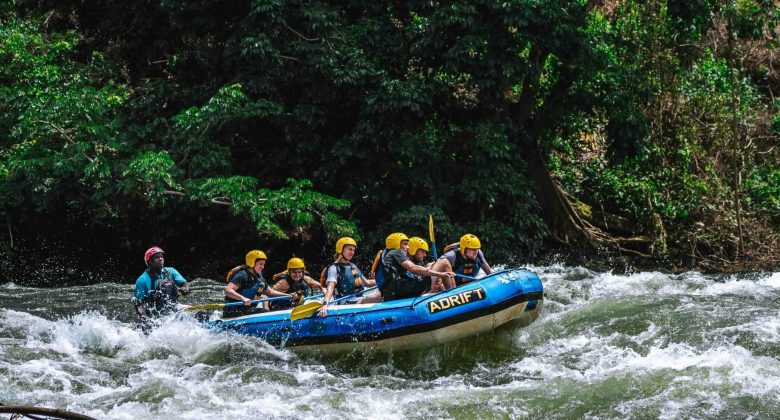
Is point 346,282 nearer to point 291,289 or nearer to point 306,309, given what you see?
point 291,289

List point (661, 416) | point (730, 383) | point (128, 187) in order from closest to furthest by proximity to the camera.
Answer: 1. point (661, 416)
2. point (730, 383)
3. point (128, 187)

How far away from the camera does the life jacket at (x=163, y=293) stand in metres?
11.2

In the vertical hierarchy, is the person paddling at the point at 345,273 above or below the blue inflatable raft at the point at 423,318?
above

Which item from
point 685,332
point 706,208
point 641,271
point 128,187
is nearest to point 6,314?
point 128,187

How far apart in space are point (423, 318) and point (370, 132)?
6.30 metres

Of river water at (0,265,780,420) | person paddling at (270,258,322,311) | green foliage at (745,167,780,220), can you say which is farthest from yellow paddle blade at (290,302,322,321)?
green foliage at (745,167,780,220)

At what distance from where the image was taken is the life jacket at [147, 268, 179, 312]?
11.2m

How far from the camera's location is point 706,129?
18594 millimetres

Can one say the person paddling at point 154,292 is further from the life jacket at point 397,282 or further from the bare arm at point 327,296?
the life jacket at point 397,282

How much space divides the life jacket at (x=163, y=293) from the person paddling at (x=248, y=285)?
0.62 meters

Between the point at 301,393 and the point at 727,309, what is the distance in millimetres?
5542

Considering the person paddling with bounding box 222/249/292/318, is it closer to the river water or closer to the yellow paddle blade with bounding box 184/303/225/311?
the yellow paddle blade with bounding box 184/303/225/311

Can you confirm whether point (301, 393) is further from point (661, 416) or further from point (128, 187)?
point (128, 187)

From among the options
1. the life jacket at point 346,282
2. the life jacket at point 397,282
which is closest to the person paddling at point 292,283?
the life jacket at point 346,282
